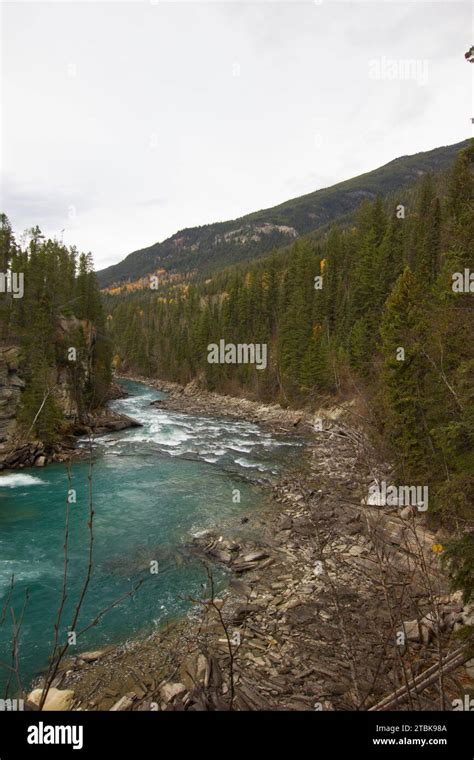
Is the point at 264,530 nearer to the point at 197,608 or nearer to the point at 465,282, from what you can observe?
the point at 197,608

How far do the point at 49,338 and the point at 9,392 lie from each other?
19.2ft

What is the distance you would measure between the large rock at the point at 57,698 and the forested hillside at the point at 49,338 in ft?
50.5

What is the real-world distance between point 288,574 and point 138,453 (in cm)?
1708

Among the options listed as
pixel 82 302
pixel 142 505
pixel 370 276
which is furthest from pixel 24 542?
pixel 370 276

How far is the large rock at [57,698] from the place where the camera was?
7468mm

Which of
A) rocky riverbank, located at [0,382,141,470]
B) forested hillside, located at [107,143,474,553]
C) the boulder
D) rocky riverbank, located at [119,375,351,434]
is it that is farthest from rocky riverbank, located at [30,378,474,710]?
rocky riverbank, located at [119,375,351,434]

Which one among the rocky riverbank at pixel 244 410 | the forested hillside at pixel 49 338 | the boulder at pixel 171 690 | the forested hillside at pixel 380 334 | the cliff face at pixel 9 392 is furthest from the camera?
the rocky riverbank at pixel 244 410

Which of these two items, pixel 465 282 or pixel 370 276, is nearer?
pixel 465 282

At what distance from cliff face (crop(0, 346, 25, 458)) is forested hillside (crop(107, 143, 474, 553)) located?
2046 cm

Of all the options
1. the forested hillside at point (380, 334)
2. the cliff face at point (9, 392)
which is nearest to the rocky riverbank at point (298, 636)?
the forested hillside at point (380, 334)

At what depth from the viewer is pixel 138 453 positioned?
27.1 metres

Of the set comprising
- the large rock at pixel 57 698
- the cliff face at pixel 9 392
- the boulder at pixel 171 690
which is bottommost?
the large rock at pixel 57 698

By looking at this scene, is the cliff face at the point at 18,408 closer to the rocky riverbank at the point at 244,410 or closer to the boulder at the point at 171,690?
the rocky riverbank at the point at 244,410
